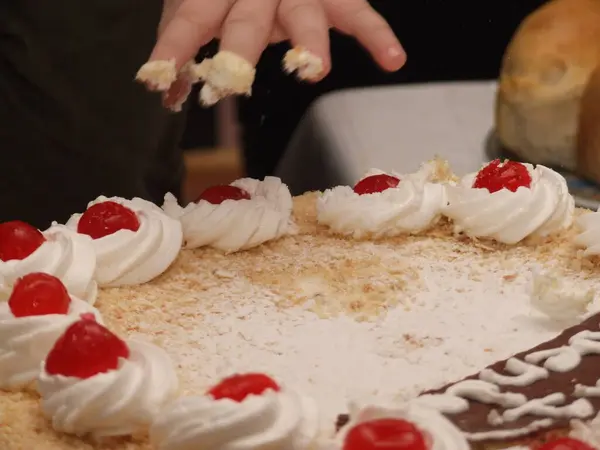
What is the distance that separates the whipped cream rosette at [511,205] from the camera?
142 cm

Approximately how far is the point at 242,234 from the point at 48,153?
0.60 meters

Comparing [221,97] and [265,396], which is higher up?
[221,97]

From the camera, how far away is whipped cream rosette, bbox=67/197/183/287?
1312mm

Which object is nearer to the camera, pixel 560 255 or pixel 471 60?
pixel 560 255

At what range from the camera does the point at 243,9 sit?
1311 millimetres

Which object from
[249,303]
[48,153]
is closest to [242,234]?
[249,303]

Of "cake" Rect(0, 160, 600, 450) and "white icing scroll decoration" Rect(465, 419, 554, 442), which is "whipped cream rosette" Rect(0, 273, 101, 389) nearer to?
"cake" Rect(0, 160, 600, 450)

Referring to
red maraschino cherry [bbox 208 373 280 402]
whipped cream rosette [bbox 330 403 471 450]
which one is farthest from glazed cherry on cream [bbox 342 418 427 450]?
red maraschino cherry [bbox 208 373 280 402]

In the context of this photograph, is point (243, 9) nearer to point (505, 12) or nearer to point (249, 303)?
point (249, 303)

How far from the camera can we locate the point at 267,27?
1317 mm

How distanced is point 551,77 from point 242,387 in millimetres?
1199

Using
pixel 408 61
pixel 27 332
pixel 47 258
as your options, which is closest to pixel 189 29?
pixel 47 258

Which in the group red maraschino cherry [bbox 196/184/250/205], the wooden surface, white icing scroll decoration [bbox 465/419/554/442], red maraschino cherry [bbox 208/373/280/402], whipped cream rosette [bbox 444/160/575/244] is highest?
red maraschino cherry [bbox 196/184/250/205]

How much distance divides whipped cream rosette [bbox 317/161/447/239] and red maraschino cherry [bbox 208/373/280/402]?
52cm
